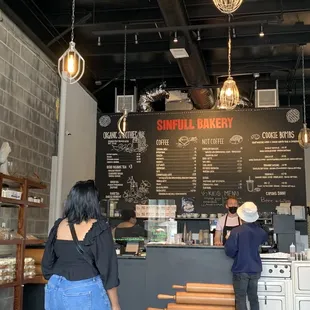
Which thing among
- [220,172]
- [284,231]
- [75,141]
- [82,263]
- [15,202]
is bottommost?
[82,263]

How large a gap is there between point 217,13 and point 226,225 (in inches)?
101

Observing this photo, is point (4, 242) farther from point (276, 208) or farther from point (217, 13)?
point (276, 208)

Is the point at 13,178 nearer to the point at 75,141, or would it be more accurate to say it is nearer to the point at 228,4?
the point at 228,4

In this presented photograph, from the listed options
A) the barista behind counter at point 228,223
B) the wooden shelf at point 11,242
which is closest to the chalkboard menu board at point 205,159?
the barista behind counter at point 228,223

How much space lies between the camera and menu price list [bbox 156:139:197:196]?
293 inches

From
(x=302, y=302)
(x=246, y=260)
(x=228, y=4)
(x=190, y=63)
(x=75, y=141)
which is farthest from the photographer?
(x=75, y=141)

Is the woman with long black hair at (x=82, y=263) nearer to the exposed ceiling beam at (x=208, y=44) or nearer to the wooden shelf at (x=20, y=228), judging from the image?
the wooden shelf at (x=20, y=228)

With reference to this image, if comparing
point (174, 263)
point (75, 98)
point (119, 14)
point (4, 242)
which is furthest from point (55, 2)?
point (174, 263)

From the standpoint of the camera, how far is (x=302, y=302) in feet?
14.9

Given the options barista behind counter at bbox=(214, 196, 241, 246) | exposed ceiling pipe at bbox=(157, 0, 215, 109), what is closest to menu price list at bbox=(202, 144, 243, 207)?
exposed ceiling pipe at bbox=(157, 0, 215, 109)

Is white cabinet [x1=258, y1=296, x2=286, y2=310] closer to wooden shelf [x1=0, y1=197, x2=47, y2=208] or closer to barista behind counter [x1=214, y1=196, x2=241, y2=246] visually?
barista behind counter [x1=214, y1=196, x2=241, y2=246]

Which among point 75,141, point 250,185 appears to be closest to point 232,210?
point 250,185

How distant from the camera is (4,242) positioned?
417cm

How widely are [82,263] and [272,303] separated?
9.43 ft
